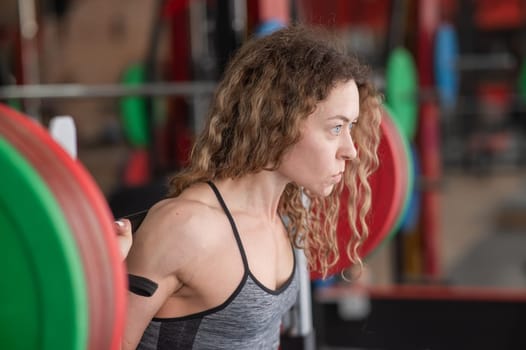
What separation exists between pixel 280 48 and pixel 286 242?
237mm

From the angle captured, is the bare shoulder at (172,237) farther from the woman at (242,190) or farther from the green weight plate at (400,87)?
the green weight plate at (400,87)

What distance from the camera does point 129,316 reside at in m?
0.71

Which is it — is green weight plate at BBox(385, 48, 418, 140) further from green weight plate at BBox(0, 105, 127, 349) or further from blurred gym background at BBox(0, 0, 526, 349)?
green weight plate at BBox(0, 105, 127, 349)

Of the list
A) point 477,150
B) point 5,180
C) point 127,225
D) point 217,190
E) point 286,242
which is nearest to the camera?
point 5,180

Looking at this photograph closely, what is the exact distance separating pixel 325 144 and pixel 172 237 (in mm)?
179

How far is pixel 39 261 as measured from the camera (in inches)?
18.9

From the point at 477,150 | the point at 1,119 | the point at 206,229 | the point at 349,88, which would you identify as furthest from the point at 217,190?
the point at 477,150

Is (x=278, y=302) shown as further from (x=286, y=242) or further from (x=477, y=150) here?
(x=477, y=150)

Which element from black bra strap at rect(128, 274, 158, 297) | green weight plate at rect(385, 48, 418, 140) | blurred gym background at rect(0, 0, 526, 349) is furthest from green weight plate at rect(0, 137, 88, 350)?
green weight plate at rect(385, 48, 418, 140)

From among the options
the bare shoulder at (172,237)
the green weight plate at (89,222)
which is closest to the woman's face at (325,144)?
the bare shoulder at (172,237)

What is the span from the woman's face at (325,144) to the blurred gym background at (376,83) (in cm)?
18

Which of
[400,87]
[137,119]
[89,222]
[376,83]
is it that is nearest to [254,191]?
[89,222]

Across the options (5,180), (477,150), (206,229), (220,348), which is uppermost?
(5,180)

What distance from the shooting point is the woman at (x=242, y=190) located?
0.72 meters
